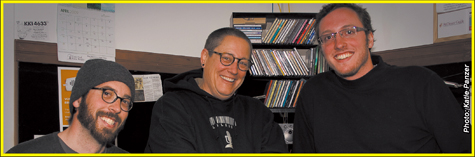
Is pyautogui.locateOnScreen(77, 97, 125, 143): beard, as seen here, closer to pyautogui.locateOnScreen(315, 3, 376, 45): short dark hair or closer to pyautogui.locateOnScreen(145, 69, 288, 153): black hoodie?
pyautogui.locateOnScreen(145, 69, 288, 153): black hoodie

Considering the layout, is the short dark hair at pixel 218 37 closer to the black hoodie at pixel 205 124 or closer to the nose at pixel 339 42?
the black hoodie at pixel 205 124

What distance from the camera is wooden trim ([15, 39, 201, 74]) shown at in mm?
2498

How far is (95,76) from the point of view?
1.59m

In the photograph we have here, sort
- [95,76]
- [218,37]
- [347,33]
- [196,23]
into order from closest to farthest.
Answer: [95,76], [347,33], [218,37], [196,23]

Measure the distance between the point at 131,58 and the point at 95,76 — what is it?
135 centimetres

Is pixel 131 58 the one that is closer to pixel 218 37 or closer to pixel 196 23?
pixel 196 23

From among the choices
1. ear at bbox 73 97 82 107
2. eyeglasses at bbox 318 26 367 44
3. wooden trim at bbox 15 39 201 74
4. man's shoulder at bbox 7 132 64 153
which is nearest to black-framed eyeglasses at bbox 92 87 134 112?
ear at bbox 73 97 82 107

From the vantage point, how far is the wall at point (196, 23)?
2.97 m

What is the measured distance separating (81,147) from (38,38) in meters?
1.46

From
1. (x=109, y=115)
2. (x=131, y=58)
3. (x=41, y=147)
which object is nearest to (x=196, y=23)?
(x=131, y=58)

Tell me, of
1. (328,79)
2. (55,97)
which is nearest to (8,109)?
(55,97)

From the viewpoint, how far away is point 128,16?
2.96m

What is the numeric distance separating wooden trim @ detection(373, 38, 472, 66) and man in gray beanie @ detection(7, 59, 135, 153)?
262 centimetres

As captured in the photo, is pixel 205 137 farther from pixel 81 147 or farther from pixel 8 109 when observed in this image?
pixel 8 109
